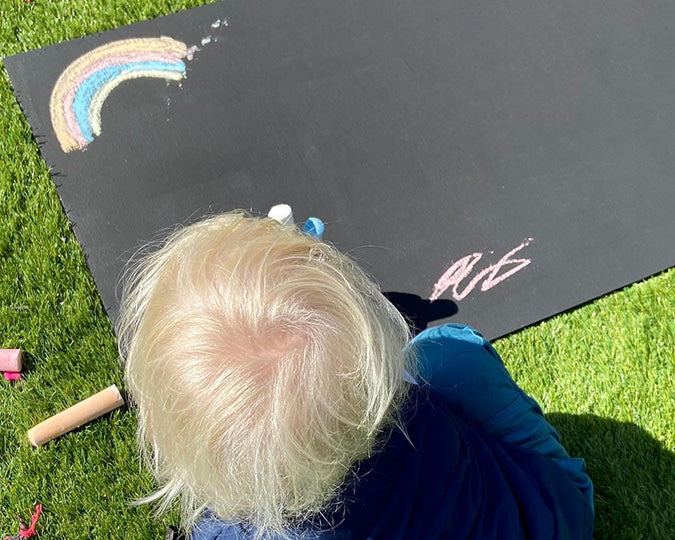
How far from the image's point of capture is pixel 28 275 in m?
1.90

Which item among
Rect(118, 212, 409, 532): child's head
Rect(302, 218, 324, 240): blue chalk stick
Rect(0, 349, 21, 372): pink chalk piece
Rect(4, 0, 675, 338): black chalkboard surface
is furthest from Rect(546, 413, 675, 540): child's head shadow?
Rect(0, 349, 21, 372): pink chalk piece

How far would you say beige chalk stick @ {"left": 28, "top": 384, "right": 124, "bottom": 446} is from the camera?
5.56ft

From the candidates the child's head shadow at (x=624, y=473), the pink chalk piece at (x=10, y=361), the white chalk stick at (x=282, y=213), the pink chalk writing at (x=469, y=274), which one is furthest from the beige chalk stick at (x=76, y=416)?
the child's head shadow at (x=624, y=473)

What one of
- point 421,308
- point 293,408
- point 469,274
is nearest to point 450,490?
point 293,408

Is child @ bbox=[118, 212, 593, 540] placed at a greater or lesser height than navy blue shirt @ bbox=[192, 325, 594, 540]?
greater

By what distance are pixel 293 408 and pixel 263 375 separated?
0.05 meters

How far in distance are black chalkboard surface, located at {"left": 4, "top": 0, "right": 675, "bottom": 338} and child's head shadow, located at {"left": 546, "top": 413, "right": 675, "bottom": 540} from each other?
337 mm

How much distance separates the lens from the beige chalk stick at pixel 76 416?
1.69 metres

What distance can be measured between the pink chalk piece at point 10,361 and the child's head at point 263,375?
0.95 metres

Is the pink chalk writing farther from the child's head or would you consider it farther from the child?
the child's head

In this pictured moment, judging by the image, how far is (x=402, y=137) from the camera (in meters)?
2.18

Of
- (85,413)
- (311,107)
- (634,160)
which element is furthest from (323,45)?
(85,413)

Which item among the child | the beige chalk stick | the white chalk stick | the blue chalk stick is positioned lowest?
the beige chalk stick

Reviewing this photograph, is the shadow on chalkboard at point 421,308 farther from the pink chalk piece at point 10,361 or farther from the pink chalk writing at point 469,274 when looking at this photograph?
the pink chalk piece at point 10,361
